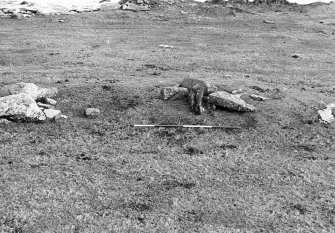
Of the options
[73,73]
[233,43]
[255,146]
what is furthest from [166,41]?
[255,146]

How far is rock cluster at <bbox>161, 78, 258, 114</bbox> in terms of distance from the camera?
7.33 meters

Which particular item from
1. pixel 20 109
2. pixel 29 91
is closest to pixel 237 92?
pixel 29 91

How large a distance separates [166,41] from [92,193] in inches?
432

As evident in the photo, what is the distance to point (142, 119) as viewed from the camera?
7137 mm

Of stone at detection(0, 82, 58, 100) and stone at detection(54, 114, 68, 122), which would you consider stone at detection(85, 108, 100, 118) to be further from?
stone at detection(0, 82, 58, 100)

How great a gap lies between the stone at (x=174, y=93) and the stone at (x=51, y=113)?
1.94 metres

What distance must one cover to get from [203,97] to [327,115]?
2.28 metres

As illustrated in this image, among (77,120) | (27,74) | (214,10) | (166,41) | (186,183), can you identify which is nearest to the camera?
(186,183)

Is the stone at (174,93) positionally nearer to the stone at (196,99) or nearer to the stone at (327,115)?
the stone at (196,99)

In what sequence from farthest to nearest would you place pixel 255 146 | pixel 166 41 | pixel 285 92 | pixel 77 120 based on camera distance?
pixel 166 41 → pixel 285 92 → pixel 77 120 → pixel 255 146

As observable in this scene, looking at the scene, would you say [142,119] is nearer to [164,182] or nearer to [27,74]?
[164,182]

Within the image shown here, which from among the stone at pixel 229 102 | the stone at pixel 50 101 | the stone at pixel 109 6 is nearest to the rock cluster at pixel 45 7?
the stone at pixel 109 6

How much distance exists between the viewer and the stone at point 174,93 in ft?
25.4

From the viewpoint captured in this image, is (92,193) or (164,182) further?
(164,182)
